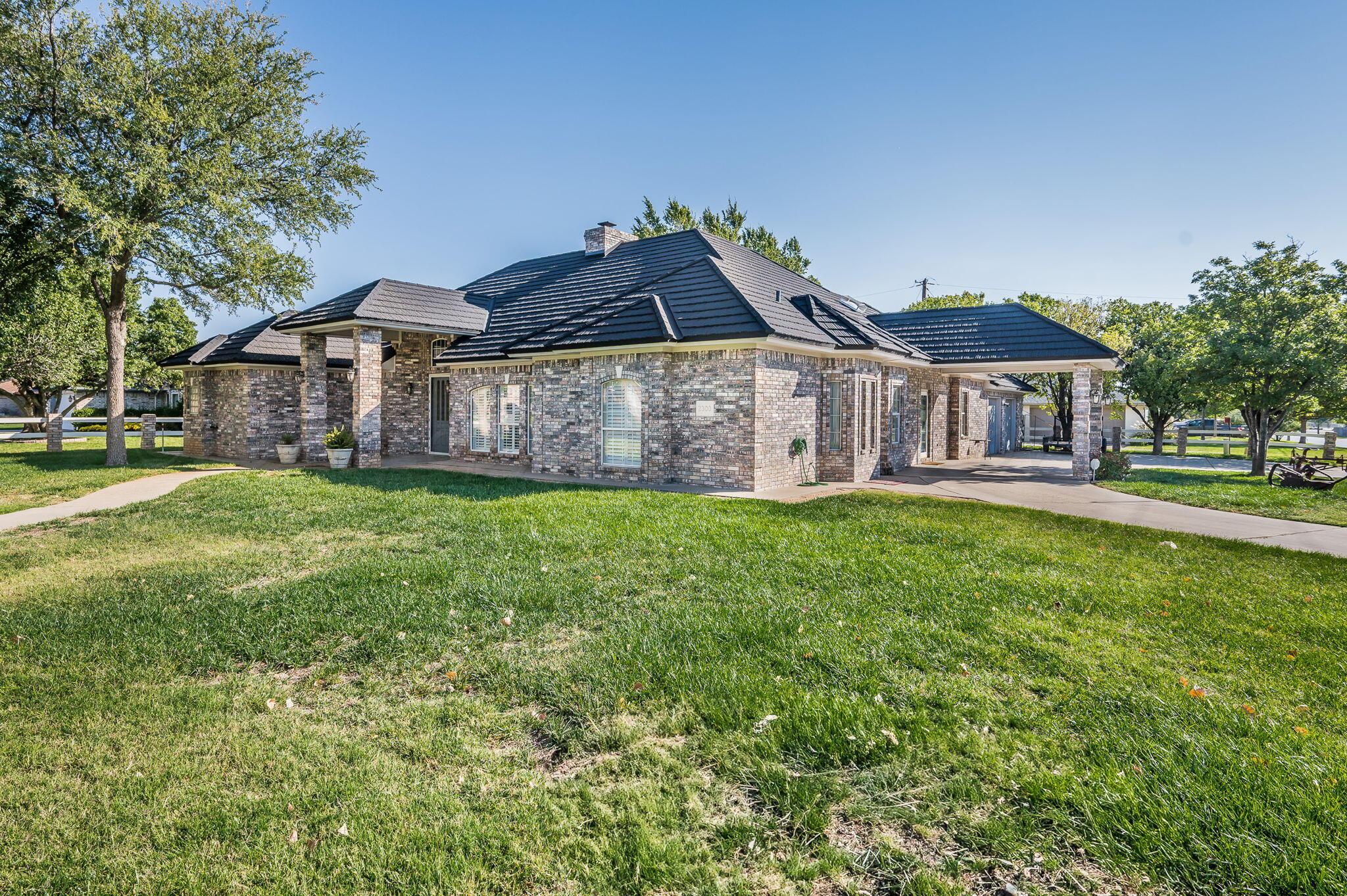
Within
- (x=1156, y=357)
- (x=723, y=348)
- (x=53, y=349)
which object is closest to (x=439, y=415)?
(x=723, y=348)

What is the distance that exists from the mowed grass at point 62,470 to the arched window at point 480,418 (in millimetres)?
7624

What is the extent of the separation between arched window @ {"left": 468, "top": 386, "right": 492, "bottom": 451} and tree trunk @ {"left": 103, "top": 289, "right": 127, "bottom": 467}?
9838 millimetres

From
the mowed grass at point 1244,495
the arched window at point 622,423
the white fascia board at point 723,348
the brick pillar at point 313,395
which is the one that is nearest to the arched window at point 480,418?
the white fascia board at point 723,348

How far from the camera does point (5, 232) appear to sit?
1872 cm

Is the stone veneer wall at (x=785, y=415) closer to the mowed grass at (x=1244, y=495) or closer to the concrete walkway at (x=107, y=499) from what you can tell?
the mowed grass at (x=1244, y=495)

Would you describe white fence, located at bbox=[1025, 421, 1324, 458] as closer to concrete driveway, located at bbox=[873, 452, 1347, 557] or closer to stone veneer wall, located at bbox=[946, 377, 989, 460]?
stone veneer wall, located at bbox=[946, 377, 989, 460]

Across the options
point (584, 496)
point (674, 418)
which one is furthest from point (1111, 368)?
point (584, 496)

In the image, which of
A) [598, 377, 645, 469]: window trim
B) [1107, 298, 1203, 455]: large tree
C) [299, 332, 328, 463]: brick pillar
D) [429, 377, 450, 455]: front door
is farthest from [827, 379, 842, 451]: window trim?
[299, 332, 328, 463]: brick pillar

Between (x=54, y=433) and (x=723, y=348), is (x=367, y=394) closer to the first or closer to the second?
(x=723, y=348)

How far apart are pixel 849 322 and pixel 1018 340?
552 centimetres

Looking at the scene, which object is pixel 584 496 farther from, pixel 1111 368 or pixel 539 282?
pixel 1111 368

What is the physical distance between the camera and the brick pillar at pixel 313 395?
19.5 meters

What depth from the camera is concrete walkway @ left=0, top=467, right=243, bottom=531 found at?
10570 millimetres

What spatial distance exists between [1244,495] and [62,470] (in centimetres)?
2896
